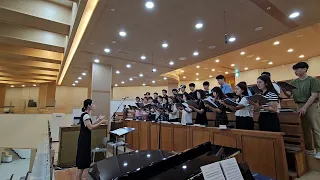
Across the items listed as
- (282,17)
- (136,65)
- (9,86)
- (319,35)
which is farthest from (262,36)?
(9,86)

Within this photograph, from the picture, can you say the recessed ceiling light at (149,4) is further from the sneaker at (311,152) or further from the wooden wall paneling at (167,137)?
the sneaker at (311,152)

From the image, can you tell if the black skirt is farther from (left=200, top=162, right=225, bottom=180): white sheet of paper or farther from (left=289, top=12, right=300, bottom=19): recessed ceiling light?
(left=289, top=12, right=300, bottom=19): recessed ceiling light

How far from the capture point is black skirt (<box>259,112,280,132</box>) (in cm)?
253

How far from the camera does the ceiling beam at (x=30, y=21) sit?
13.3ft

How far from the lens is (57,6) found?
14.9 feet

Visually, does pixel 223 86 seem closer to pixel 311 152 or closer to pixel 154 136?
pixel 311 152

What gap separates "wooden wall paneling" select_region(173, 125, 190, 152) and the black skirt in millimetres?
1470

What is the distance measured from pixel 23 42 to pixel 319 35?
9.68 m

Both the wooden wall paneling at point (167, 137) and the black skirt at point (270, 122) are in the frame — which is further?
the wooden wall paneling at point (167, 137)

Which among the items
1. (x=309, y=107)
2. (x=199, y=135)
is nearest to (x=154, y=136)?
(x=199, y=135)

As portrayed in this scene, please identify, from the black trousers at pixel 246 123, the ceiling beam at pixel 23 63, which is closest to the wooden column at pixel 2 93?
the ceiling beam at pixel 23 63

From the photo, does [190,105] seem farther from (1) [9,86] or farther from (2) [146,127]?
(1) [9,86]

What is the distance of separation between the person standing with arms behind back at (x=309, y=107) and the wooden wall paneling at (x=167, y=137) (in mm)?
2435

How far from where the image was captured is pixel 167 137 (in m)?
4.29
